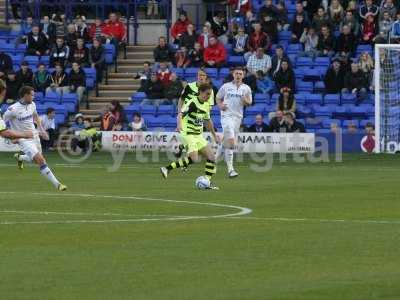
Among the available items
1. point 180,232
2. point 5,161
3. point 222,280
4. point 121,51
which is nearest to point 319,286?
point 222,280

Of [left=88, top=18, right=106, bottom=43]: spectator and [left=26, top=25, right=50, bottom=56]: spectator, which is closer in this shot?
[left=88, top=18, right=106, bottom=43]: spectator

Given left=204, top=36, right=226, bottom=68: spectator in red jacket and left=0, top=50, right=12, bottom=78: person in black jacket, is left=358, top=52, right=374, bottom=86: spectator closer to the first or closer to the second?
left=204, top=36, right=226, bottom=68: spectator in red jacket

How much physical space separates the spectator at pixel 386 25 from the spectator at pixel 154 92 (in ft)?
22.5

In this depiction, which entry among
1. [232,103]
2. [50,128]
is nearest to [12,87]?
[50,128]

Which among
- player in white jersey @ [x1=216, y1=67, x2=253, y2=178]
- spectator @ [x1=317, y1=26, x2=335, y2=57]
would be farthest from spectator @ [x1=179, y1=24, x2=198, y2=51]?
player in white jersey @ [x1=216, y1=67, x2=253, y2=178]

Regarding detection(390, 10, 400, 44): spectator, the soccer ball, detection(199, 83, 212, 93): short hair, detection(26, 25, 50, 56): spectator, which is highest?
detection(390, 10, 400, 44): spectator

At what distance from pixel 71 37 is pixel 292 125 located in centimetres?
904

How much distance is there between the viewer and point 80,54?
43.6 meters

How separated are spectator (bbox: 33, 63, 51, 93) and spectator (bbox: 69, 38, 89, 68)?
1021 mm

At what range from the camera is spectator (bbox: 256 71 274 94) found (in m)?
41.0

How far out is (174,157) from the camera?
122 ft

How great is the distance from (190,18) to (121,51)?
8.85ft

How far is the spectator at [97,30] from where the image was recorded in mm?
44416

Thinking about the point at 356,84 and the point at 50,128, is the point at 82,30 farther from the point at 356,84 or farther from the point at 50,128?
the point at 356,84
